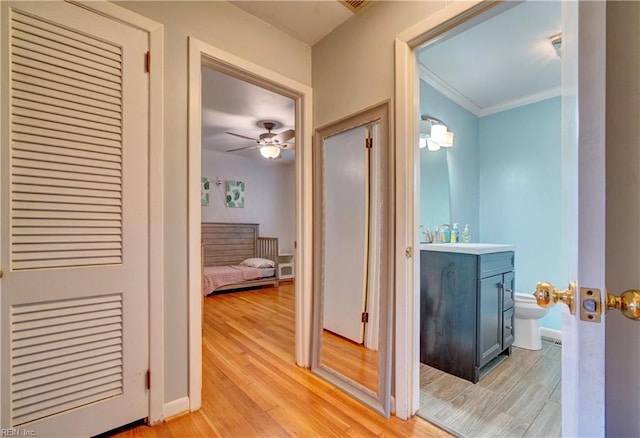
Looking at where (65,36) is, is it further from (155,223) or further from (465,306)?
(465,306)

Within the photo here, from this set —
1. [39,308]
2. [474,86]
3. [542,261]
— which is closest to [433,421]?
[39,308]

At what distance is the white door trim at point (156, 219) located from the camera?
4.94 feet

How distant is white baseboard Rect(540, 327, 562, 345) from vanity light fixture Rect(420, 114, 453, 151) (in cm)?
203

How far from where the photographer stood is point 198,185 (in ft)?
5.51

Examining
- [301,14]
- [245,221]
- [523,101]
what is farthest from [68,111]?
[245,221]

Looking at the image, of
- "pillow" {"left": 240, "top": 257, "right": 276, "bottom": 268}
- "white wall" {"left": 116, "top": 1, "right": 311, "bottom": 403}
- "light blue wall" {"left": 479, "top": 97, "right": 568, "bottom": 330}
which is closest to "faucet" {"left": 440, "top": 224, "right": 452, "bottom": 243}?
"light blue wall" {"left": 479, "top": 97, "right": 568, "bottom": 330}

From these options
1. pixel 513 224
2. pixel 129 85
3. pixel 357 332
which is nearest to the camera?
pixel 129 85

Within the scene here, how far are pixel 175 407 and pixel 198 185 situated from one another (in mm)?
1256

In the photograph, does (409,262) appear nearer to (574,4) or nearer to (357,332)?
(357,332)

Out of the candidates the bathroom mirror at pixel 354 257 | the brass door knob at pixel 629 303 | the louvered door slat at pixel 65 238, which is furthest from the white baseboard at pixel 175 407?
the brass door knob at pixel 629 303

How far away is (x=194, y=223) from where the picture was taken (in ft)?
5.41

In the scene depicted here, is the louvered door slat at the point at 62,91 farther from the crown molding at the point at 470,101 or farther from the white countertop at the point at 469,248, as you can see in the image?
the crown molding at the point at 470,101

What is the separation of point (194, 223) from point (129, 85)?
78 cm

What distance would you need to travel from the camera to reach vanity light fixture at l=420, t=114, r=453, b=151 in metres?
2.61
